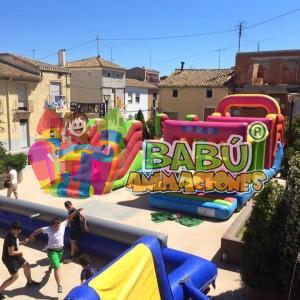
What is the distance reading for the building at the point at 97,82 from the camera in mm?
38625

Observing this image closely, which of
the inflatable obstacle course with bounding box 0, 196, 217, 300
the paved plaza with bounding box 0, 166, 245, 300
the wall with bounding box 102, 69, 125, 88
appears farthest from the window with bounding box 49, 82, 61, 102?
the inflatable obstacle course with bounding box 0, 196, 217, 300

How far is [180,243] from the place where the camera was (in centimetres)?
948

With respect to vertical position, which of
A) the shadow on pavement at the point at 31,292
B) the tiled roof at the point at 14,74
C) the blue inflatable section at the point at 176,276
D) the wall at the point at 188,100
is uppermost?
the tiled roof at the point at 14,74

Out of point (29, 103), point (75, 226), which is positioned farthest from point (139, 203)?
point (29, 103)

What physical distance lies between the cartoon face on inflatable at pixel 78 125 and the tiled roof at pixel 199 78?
21868 millimetres

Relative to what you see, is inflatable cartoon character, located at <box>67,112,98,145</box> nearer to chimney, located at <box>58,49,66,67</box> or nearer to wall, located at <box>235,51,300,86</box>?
→ wall, located at <box>235,51,300,86</box>

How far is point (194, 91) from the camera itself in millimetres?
37188

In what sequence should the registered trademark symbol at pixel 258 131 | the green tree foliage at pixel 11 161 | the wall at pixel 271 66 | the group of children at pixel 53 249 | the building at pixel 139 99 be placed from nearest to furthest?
the group of children at pixel 53 249 < the registered trademark symbol at pixel 258 131 < the green tree foliage at pixel 11 161 < the wall at pixel 271 66 < the building at pixel 139 99

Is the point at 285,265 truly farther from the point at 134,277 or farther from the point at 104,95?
the point at 104,95

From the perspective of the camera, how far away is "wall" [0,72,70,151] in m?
26.2

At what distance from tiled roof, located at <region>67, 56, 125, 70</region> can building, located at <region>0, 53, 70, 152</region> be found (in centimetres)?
793

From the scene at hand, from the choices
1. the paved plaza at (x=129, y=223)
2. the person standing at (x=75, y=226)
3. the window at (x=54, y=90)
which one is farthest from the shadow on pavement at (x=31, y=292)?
the window at (x=54, y=90)

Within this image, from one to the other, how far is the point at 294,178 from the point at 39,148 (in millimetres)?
11630

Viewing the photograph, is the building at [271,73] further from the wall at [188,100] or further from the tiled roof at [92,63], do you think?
the tiled roof at [92,63]
